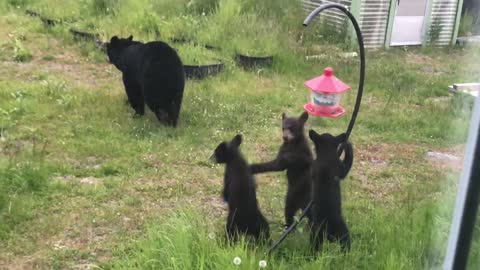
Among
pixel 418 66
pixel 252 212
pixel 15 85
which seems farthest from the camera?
pixel 418 66

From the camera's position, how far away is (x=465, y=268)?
184 centimetres

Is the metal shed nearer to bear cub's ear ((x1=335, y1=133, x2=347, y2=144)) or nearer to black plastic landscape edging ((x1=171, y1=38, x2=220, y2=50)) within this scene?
black plastic landscape edging ((x1=171, y1=38, x2=220, y2=50))

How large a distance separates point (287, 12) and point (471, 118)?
8730 mm

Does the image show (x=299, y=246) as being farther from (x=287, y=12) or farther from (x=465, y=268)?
(x=287, y=12)

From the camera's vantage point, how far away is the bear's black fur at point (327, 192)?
3.59 m

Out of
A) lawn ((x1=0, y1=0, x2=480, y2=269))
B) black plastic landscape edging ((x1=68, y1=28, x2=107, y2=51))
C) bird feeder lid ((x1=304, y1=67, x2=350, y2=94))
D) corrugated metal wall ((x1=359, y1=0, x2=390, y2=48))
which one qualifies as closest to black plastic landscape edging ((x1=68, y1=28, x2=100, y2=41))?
black plastic landscape edging ((x1=68, y1=28, x2=107, y2=51))

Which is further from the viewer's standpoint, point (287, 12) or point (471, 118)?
point (287, 12)

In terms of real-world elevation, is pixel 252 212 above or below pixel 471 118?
below

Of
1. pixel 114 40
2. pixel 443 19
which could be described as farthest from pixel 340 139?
pixel 443 19

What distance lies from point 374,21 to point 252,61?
3052 mm

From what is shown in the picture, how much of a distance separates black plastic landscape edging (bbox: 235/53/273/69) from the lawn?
0.11 metres

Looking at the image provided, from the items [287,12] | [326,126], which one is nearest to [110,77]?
[326,126]

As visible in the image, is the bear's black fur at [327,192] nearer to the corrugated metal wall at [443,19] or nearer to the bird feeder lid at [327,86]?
the bird feeder lid at [327,86]

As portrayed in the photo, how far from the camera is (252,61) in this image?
846cm
